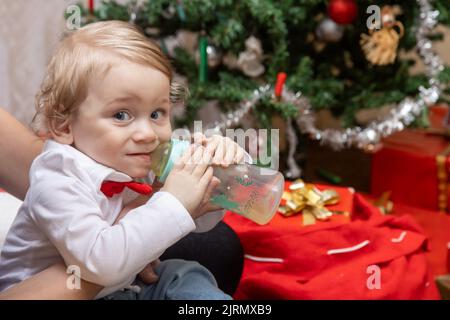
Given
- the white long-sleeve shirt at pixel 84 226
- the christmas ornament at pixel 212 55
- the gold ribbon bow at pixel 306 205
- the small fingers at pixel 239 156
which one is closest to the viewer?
the white long-sleeve shirt at pixel 84 226

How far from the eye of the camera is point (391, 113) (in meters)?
1.71

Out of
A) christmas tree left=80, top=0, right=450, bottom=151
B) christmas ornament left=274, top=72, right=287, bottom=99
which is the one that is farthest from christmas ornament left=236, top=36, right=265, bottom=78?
christmas ornament left=274, top=72, right=287, bottom=99

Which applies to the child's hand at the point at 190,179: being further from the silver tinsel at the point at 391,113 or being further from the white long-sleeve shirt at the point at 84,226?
the silver tinsel at the point at 391,113

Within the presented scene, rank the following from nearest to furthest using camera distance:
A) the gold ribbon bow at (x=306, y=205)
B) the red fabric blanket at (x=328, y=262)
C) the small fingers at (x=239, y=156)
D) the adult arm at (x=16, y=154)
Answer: the small fingers at (x=239, y=156) → the adult arm at (x=16, y=154) → the red fabric blanket at (x=328, y=262) → the gold ribbon bow at (x=306, y=205)

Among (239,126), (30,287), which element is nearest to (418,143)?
(239,126)

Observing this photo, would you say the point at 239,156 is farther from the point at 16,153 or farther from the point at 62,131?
the point at 16,153

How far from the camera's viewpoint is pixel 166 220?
635mm

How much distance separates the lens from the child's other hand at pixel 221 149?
709 millimetres

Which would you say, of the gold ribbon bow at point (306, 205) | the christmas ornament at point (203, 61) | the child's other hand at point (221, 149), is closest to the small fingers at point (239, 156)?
the child's other hand at point (221, 149)

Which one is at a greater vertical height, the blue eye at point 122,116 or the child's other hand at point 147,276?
the blue eye at point 122,116

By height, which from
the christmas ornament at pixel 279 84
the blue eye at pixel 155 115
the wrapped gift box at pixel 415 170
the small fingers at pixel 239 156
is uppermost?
the blue eye at pixel 155 115

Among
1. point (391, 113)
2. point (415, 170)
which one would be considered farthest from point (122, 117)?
point (415, 170)

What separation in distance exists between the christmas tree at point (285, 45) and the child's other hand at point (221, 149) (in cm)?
86

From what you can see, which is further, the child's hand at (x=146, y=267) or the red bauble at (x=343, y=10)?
the red bauble at (x=343, y=10)
